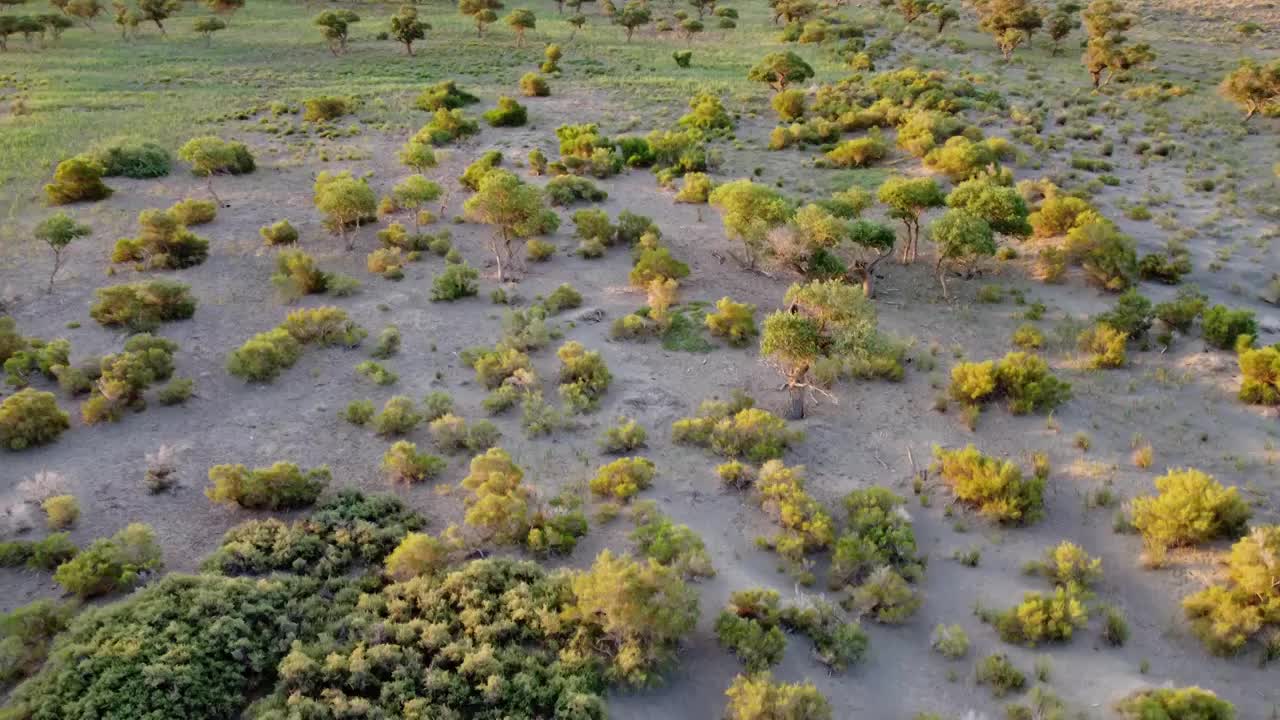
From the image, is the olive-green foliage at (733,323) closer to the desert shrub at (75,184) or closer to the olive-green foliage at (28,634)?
the olive-green foliage at (28,634)

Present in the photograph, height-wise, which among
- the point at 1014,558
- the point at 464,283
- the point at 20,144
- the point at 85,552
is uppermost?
the point at 20,144

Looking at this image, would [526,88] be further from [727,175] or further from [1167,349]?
[1167,349]

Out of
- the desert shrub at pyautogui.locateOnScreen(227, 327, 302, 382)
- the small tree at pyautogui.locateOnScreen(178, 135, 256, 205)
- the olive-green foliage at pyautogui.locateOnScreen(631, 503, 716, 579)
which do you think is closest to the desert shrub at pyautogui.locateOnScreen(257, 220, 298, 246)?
the small tree at pyautogui.locateOnScreen(178, 135, 256, 205)

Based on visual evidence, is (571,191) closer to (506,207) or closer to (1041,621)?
(506,207)

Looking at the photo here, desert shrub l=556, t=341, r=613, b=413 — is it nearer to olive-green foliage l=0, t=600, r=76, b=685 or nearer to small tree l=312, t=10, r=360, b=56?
olive-green foliage l=0, t=600, r=76, b=685

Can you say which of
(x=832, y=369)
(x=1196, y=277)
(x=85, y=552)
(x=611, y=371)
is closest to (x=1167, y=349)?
(x=1196, y=277)

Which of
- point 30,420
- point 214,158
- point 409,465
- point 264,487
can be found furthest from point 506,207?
point 214,158
